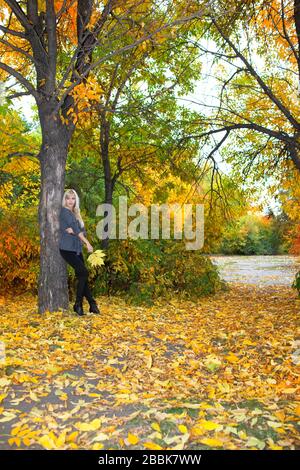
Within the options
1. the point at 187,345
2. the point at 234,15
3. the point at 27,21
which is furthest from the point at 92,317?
the point at 234,15

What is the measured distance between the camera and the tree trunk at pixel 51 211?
7041mm

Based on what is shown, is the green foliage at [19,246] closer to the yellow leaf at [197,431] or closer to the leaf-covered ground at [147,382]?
the leaf-covered ground at [147,382]

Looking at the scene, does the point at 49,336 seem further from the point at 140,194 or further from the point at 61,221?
the point at 140,194

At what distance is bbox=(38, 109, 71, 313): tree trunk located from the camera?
7041 mm

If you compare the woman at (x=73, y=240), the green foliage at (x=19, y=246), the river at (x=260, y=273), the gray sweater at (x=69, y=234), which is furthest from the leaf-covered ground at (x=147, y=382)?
the river at (x=260, y=273)

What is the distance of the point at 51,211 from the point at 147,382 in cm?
368

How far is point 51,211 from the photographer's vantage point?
7062mm

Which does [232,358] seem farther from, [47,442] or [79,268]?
[79,268]

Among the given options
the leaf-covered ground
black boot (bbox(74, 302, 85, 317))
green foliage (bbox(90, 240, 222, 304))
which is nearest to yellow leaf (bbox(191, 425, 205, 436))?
the leaf-covered ground

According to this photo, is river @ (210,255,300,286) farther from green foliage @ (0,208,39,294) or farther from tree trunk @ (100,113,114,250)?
green foliage @ (0,208,39,294)

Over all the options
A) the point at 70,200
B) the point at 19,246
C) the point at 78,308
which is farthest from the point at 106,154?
the point at 78,308

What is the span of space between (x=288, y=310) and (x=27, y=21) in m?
6.64
